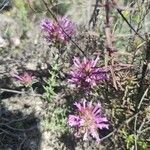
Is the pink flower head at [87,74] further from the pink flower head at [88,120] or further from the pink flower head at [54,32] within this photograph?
the pink flower head at [54,32]

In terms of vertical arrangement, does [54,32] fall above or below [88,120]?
above

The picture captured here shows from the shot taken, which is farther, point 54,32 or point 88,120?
point 54,32

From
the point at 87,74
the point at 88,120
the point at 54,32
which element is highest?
the point at 54,32

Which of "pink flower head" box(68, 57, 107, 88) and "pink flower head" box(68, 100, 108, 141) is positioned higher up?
"pink flower head" box(68, 57, 107, 88)

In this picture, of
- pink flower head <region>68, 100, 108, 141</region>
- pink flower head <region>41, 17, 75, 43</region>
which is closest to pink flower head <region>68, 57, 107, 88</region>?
pink flower head <region>68, 100, 108, 141</region>

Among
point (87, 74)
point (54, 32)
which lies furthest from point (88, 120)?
point (54, 32)

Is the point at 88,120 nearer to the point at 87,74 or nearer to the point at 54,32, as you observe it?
the point at 87,74

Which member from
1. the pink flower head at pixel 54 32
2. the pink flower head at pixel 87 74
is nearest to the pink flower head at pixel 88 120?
the pink flower head at pixel 87 74

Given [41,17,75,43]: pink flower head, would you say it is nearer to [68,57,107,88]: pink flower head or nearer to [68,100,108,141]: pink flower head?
[68,57,107,88]: pink flower head
